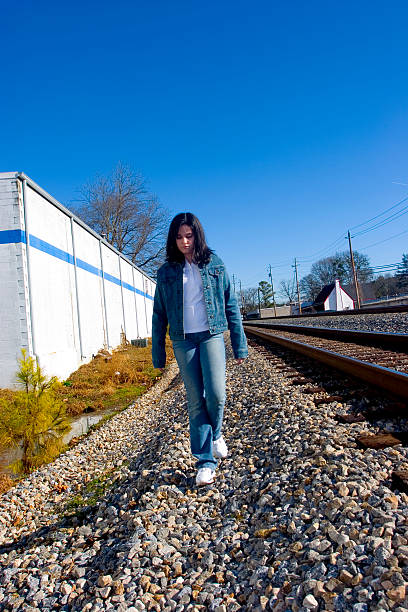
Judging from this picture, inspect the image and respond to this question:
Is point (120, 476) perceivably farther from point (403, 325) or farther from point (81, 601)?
point (403, 325)

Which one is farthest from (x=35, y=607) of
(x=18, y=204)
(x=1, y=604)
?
(x=18, y=204)

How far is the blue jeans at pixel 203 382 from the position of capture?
288 cm

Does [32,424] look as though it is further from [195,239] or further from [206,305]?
[195,239]

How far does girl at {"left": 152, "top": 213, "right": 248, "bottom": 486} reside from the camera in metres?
2.88

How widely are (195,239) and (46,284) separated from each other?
9980mm

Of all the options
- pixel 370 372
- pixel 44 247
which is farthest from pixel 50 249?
pixel 370 372

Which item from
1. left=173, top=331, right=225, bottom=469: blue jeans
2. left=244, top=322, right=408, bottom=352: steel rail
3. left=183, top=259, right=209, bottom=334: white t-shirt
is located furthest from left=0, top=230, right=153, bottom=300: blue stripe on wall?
left=173, top=331, right=225, bottom=469: blue jeans

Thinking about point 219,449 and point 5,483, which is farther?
point 5,483

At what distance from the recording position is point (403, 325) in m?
11.2

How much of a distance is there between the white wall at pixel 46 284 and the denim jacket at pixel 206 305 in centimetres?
859

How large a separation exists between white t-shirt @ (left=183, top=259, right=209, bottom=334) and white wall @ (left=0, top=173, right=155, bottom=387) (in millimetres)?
8837

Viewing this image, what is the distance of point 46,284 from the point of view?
39.1 ft

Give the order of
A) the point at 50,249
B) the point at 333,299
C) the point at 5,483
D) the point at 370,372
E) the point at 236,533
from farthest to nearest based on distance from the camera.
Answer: the point at 333,299, the point at 50,249, the point at 5,483, the point at 370,372, the point at 236,533

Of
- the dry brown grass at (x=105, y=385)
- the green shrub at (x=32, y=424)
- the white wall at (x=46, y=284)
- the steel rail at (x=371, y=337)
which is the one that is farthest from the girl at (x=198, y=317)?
the white wall at (x=46, y=284)
